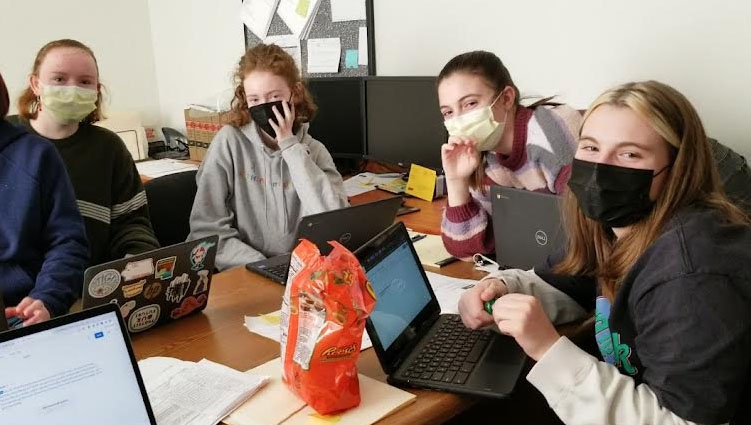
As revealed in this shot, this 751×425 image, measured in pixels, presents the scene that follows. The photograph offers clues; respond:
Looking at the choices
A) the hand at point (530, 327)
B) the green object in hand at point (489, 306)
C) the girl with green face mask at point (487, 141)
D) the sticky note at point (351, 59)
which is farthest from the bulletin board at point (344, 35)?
the hand at point (530, 327)

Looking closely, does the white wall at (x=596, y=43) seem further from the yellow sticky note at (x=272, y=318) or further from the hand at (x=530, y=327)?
the yellow sticky note at (x=272, y=318)

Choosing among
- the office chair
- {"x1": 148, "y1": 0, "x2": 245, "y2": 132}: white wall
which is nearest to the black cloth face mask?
the office chair

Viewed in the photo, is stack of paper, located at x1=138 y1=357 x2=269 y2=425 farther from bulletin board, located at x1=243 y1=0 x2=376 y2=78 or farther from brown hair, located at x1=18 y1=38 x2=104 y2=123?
bulletin board, located at x1=243 y1=0 x2=376 y2=78

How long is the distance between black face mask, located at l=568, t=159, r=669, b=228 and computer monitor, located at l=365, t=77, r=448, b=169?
1137mm

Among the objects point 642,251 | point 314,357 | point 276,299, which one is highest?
point 642,251

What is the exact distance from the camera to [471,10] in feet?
7.59

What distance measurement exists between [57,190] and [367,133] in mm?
1320

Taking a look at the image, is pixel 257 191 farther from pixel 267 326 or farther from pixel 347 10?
pixel 347 10

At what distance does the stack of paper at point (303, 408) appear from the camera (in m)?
0.97

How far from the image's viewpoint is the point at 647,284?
0.99 m

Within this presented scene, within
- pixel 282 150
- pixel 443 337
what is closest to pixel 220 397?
pixel 443 337

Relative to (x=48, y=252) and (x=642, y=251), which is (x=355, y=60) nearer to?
(x=48, y=252)

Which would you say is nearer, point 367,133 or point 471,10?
point 471,10

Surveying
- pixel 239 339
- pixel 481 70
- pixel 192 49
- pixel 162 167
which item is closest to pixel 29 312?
pixel 239 339
